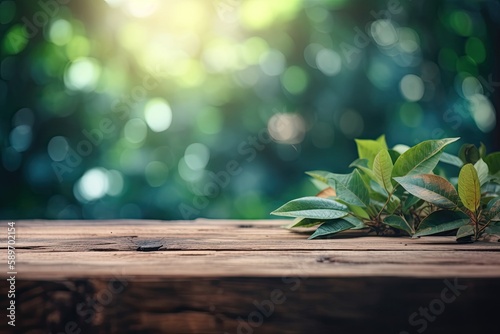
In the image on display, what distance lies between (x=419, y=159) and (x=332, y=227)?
16cm

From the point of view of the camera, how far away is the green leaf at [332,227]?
713 mm

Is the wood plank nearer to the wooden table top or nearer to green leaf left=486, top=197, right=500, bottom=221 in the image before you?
the wooden table top

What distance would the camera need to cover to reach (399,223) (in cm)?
73

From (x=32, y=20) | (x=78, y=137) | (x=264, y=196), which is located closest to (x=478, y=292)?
(x=264, y=196)

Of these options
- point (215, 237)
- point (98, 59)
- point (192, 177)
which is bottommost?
point (192, 177)

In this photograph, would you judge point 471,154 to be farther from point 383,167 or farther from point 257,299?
point 257,299

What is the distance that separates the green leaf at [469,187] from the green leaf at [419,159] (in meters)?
0.07

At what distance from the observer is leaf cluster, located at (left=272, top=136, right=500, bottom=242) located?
2.15 ft

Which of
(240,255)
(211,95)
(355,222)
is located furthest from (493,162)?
(211,95)

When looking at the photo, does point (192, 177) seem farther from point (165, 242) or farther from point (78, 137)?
point (165, 242)

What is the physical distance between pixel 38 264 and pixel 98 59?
1.64 m

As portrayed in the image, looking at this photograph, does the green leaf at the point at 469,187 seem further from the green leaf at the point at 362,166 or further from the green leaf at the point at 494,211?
the green leaf at the point at 362,166

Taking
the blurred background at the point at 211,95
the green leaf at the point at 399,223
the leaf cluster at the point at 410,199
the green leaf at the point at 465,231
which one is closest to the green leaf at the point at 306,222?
the leaf cluster at the point at 410,199

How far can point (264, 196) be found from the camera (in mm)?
2014
